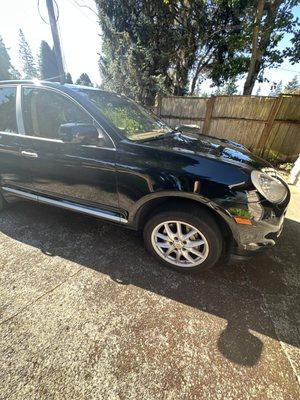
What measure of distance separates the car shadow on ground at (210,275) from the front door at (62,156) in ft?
1.80

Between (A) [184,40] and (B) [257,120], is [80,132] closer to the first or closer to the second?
(B) [257,120]

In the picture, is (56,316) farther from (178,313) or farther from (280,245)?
(280,245)

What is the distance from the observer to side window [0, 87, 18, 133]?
2590 mm

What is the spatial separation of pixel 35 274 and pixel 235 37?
1395cm

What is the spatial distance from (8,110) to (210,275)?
3068 millimetres

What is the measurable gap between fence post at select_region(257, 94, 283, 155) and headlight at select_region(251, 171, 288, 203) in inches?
200

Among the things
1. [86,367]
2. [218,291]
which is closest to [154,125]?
[218,291]

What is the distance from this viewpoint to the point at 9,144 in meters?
2.63

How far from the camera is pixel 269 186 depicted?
6.29 feet

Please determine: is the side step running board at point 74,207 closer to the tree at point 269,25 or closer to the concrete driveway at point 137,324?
the concrete driveway at point 137,324

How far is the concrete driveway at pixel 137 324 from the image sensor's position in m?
1.39

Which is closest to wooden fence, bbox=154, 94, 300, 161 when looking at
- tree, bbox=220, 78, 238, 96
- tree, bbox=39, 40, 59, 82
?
tree, bbox=220, 78, 238, 96

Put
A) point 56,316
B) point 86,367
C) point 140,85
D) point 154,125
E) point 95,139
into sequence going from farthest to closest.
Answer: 1. point 140,85
2. point 154,125
3. point 95,139
4. point 56,316
5. point 86,367

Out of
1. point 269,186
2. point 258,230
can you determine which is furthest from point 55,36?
A: point 258,230
